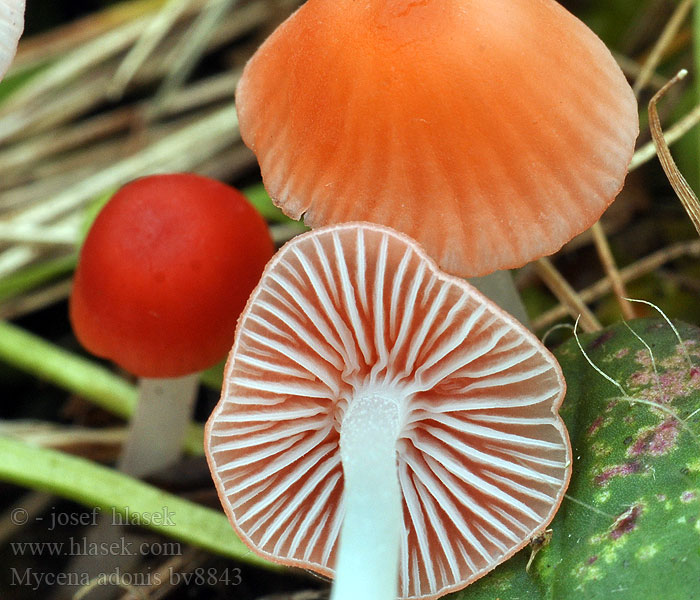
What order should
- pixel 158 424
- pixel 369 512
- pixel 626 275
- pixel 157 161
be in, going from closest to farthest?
pixel 369 512 < pixel 158 424 < pixel 626 275 < pixel 157 161

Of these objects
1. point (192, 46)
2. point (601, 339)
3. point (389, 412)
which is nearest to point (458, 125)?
point (389, 412)

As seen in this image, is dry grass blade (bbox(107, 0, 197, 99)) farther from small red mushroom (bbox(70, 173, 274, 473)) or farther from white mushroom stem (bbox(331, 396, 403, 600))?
white mushroom stem (bbox(331, 396, 403, 600))

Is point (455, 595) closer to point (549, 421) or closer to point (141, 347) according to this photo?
point (549, 421)

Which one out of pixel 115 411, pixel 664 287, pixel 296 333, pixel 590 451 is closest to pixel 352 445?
pixel 296 333

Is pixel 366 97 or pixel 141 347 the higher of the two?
pixel 366 97

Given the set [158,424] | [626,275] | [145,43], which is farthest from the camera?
[145,43]

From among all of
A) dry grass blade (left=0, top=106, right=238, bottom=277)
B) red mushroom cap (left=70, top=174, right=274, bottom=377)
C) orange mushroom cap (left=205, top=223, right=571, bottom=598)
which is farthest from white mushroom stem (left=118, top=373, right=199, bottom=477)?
dry grass blade (left=0, top=106, right=238, bottom=277)

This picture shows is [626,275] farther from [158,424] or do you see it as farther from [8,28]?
[8,28]
